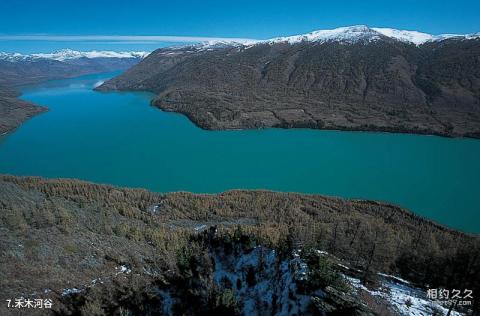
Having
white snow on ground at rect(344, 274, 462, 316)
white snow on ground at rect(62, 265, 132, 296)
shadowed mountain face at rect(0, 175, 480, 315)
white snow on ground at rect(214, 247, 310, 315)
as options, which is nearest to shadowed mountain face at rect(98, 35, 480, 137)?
shadowed mountain face at rect(0, 175, 480, 315)

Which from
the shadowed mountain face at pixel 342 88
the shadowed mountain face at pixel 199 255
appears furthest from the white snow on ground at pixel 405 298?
the shadowed mountain face at pixel 342 88

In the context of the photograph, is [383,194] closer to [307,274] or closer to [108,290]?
[307,274]

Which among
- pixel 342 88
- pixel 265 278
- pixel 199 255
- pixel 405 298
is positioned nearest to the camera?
pixel 405 298

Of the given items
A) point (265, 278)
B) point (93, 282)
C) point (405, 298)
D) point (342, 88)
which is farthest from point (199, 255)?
point (342, 88)

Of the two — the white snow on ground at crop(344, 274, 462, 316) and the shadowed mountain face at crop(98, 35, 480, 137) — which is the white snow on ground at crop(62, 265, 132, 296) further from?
the shadowed mountain face at crop(98, 35, 480, 137)

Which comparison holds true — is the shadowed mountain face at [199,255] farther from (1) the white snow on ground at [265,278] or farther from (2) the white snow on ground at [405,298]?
(2) the white snow on ground at [405,298]

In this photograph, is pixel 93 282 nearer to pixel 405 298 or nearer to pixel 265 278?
pixel 265 278

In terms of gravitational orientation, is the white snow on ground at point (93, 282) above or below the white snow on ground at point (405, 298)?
below
